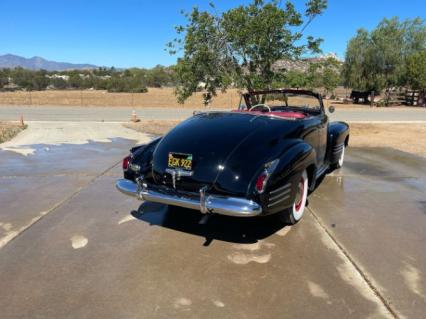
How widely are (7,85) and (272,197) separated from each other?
63000 millimetres

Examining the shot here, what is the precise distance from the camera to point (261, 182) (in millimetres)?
3748

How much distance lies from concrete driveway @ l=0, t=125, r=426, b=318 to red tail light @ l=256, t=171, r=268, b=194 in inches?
25.0

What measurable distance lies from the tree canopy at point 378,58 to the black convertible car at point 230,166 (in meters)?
33.2

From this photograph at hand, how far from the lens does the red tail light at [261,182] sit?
3.73 metres

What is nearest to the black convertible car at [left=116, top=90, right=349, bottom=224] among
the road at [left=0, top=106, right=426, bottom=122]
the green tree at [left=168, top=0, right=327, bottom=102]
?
the green tree at [left=168, top=0, right=327, bottom=102]

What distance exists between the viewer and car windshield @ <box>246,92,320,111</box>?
6441 millimetres

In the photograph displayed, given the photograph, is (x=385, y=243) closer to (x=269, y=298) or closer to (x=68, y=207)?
(x=269, y=298)

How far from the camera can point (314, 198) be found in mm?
5676

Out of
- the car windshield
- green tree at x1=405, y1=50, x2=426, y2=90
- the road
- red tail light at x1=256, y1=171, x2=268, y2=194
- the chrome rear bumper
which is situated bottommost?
the road

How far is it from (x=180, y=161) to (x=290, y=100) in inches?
131

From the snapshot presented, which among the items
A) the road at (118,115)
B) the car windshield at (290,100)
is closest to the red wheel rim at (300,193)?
the car windshield at (290,100)

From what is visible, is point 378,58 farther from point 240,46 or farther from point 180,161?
point 180,161

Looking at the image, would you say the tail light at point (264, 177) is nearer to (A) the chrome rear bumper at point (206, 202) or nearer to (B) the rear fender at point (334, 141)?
(A) the chrome rear bumper at point (206, 202)

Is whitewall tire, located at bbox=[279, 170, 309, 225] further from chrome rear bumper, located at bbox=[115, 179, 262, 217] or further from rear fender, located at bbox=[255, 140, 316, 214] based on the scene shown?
chrome rear bumper, located at bbox=[115, 179, 262, 217]
